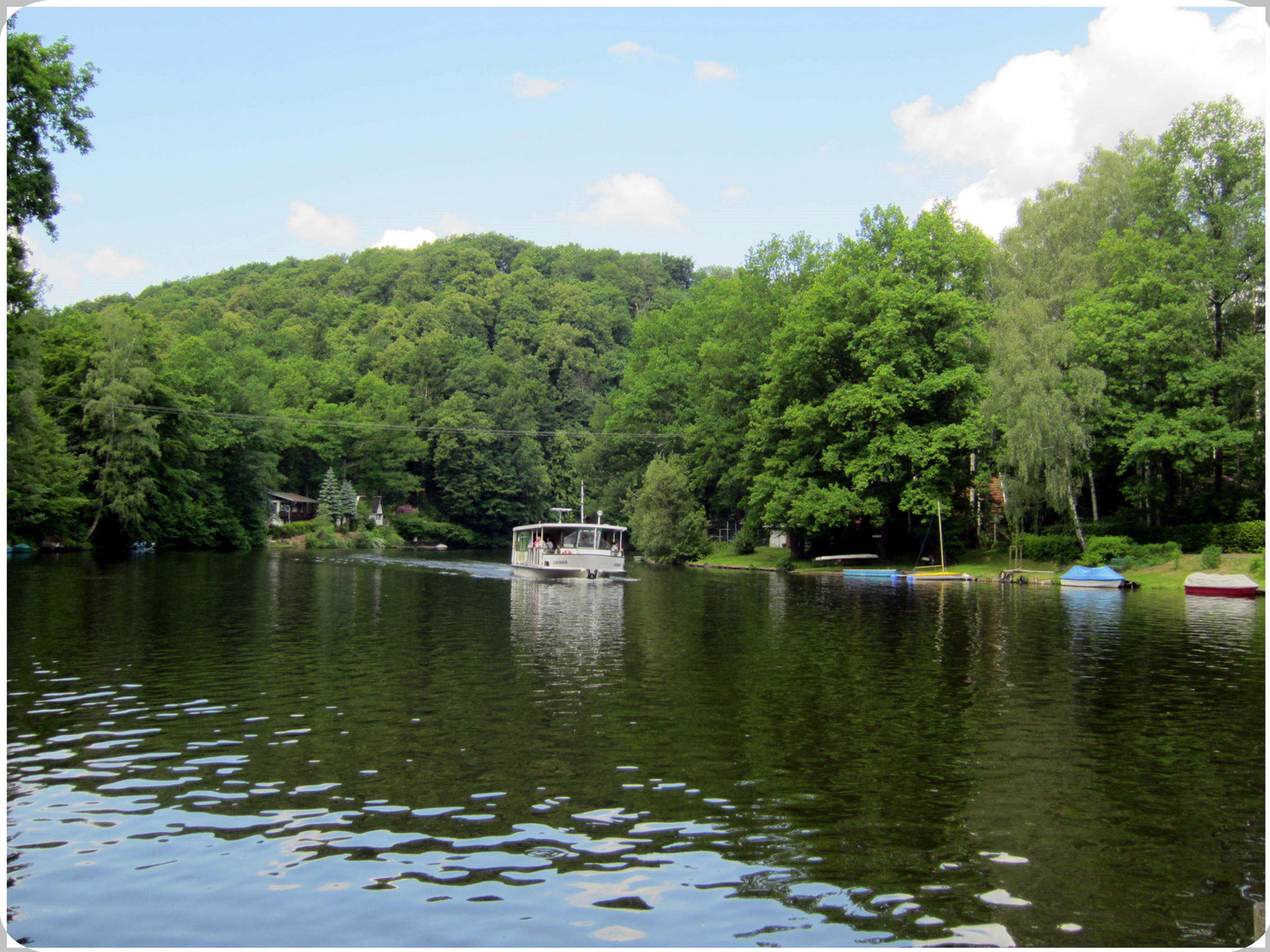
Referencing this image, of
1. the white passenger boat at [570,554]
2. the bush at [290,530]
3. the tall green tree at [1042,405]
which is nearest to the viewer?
the tall green tree at [1042,405]

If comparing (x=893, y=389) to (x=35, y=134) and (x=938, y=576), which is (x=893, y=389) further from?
(x=35, y=134)

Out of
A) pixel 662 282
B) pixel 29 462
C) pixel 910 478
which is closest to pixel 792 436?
pixel 910 478

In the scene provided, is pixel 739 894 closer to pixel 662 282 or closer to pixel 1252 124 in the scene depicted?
pixel 1252 124

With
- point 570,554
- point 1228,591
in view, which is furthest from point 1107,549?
point 570,554

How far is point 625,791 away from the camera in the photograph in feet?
38.5

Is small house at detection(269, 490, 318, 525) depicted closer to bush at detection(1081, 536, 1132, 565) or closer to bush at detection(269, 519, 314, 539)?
bush at detection(269, 519, 314, 539)

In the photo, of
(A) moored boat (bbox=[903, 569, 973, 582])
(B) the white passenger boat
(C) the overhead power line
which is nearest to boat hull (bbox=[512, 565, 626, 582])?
(B) the white passenger boat

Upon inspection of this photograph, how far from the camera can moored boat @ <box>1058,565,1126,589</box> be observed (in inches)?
1777

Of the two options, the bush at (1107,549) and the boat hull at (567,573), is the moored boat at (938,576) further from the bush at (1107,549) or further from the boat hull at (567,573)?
the boat hull at (567,573)

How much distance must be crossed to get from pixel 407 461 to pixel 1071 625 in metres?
106

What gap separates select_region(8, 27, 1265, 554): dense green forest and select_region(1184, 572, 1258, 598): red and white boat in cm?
850

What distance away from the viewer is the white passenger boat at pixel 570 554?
54.8 meters

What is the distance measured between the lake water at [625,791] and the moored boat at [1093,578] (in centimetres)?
2079

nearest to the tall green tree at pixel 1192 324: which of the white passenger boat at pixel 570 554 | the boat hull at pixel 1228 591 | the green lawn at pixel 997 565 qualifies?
the green lawn at pixel 997 565
